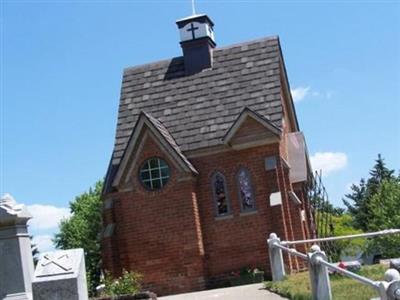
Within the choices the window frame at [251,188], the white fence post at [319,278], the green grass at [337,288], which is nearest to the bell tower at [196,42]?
the window frame at [251,188]

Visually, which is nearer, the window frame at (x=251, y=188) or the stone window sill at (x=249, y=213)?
the stone window sill at (x=249, y=213)

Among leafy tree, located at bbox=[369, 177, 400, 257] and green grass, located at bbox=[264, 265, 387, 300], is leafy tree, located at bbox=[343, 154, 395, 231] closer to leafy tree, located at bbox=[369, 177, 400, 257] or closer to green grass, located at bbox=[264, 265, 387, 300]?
leafy tree, located at bbox=[369, 177, 400, 257]

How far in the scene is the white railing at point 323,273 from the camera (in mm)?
6980

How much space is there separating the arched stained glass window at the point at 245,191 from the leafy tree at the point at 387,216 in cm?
2479

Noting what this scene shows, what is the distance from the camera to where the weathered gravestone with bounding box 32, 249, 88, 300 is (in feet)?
40.6

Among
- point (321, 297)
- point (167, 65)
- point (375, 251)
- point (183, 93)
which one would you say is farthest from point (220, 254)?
point (375, 251)

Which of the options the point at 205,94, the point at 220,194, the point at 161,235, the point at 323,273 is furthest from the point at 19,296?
the point at 205,94

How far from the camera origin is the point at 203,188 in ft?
79.4

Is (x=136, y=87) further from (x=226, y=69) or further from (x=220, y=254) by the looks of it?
(x=220, y=254)

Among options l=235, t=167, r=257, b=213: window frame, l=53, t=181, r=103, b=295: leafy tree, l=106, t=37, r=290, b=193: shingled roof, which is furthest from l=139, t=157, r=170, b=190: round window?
l=53, t=181, r=103, b=295: leafy tree

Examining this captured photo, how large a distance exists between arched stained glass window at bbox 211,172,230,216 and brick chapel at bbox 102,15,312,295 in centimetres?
4

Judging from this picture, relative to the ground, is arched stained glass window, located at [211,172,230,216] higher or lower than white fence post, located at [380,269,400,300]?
higher

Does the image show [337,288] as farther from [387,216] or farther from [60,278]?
[387,216]

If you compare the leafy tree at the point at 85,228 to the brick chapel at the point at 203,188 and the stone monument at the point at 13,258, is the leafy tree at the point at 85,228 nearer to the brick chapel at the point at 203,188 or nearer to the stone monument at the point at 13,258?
the brick chapel at the point at 203,188
